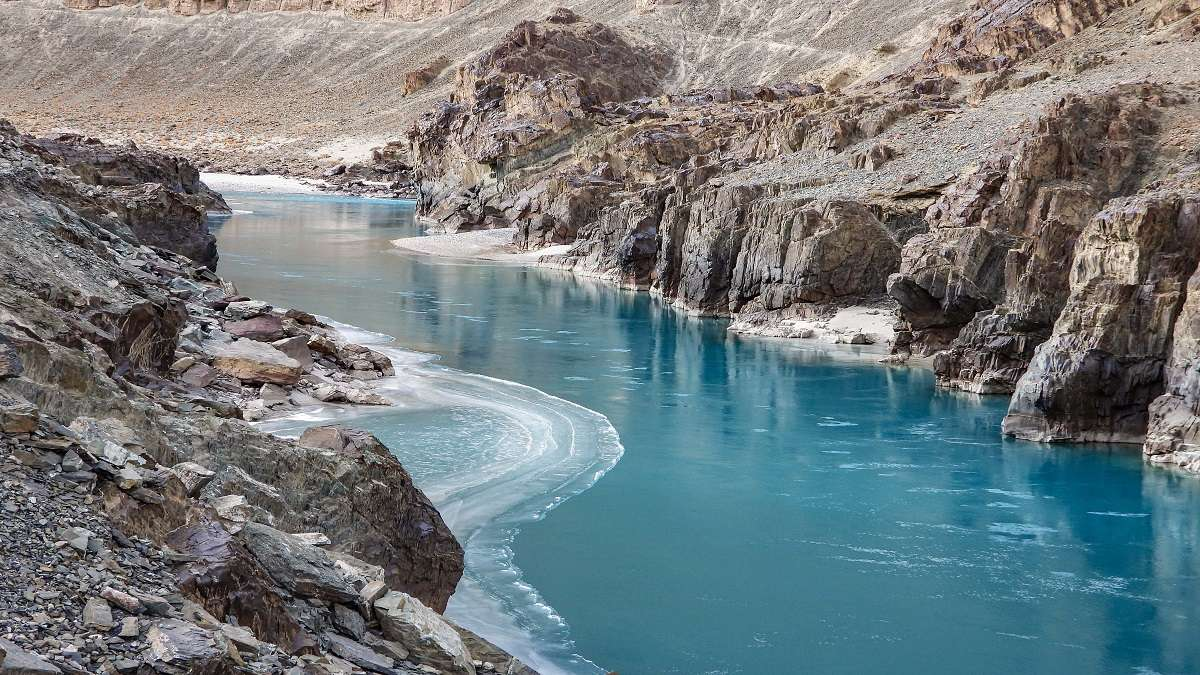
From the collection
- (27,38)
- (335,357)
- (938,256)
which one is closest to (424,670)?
(335,357)

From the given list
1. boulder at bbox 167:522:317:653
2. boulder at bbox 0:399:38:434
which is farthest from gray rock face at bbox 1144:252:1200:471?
boulder at bbox 0:399:38:434

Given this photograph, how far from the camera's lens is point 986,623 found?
15086 millimetres

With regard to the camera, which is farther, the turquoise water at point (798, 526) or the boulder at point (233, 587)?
the turquoise water at point (798, 526)

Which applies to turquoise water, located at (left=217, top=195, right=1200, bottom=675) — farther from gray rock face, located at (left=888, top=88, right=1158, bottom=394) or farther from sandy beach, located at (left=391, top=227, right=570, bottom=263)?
sandy beach, located at (left=391, top=227, right=570, bottom=263)

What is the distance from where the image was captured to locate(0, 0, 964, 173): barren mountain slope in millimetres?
111875

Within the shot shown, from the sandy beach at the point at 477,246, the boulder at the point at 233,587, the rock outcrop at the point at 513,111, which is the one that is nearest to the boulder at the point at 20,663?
the boulder at the point at 233,587

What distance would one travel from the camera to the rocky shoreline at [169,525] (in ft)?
24.8

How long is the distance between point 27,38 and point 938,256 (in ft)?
509

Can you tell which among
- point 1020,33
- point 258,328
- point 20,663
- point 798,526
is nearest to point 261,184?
point 1020,33

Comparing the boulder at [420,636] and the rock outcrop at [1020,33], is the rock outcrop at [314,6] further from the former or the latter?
the boulder at [420,636]

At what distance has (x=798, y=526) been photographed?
61.4 ft

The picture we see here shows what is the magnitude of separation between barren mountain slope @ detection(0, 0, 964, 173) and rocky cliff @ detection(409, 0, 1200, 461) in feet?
93.4

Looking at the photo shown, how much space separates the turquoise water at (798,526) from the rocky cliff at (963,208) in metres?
1.65

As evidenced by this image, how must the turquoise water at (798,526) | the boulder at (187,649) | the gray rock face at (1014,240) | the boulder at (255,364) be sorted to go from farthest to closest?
1. the gray rock face at (1014,240)
2. the boulder at (255,364)
3. the turquoise water at (798,526)
4. the boulder at (187,649)
